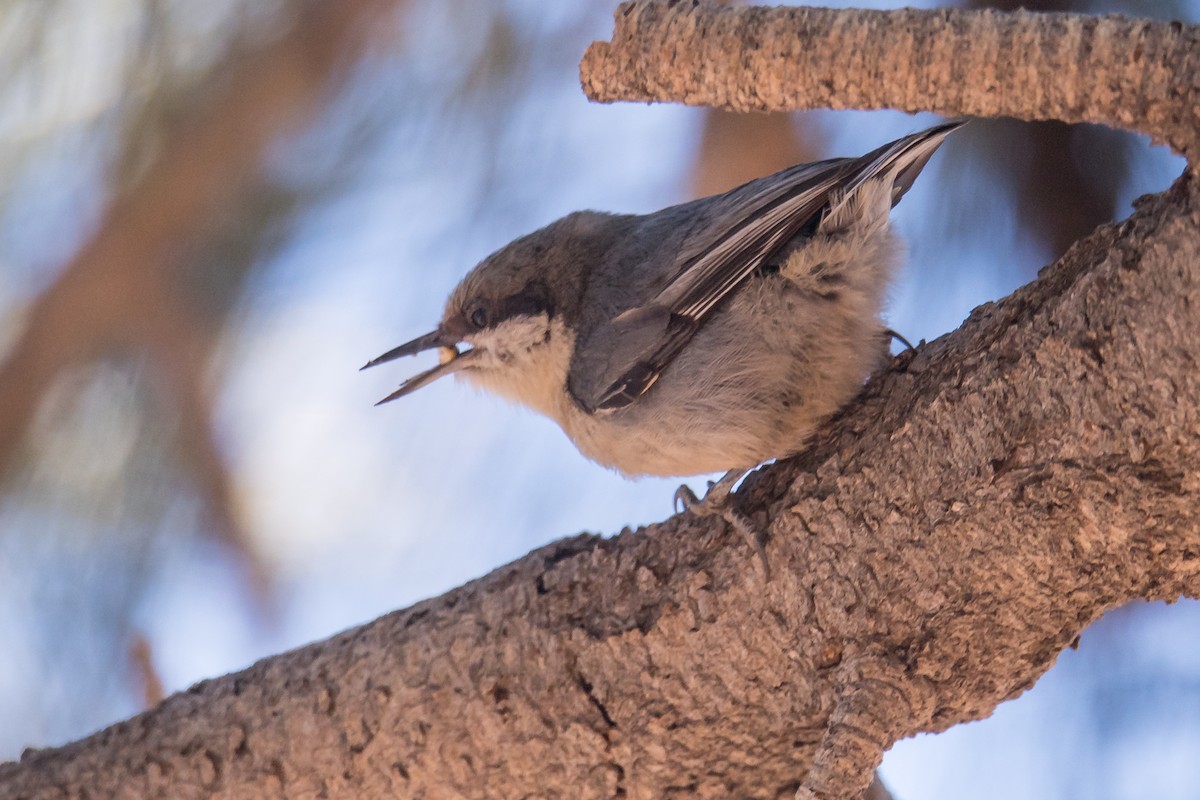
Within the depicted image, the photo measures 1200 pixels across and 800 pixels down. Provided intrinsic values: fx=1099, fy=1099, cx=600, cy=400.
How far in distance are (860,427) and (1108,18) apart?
623 mm

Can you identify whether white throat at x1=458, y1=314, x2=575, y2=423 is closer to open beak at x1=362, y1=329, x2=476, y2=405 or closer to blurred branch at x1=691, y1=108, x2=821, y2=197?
open beak at x1=362, y1=329, x2=476, y2=405

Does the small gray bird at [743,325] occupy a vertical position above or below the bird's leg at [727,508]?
above

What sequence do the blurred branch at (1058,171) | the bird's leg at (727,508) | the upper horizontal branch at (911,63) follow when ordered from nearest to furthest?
1. the upper horizontal branch at (911,63)
2. the bird's leg at (727,508)
3. the blurred branch at (1058,171)

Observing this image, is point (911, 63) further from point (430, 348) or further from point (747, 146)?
point (430, 348)

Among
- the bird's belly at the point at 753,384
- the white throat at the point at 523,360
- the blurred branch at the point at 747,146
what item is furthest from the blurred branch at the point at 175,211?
the bird's belly at the point at 753,384

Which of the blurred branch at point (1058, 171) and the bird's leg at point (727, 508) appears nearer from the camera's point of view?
the bird's leg at point (727, 508)

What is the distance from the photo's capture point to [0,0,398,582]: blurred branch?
1873 millimetres

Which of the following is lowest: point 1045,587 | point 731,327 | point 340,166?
point 1045,587

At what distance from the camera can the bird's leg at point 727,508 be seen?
61.4 inches

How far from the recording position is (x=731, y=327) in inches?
71.2

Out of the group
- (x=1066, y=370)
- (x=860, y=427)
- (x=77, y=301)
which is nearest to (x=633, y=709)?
(x=860, y=427)

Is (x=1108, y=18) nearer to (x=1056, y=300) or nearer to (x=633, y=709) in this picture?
(x=1056, y=300)

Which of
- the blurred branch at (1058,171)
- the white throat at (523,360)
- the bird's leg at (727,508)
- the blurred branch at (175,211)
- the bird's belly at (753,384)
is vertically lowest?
the bird's leg at (727,508)

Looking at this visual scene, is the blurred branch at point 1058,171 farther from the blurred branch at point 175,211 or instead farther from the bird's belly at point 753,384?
the blurred branch at point 175,211
